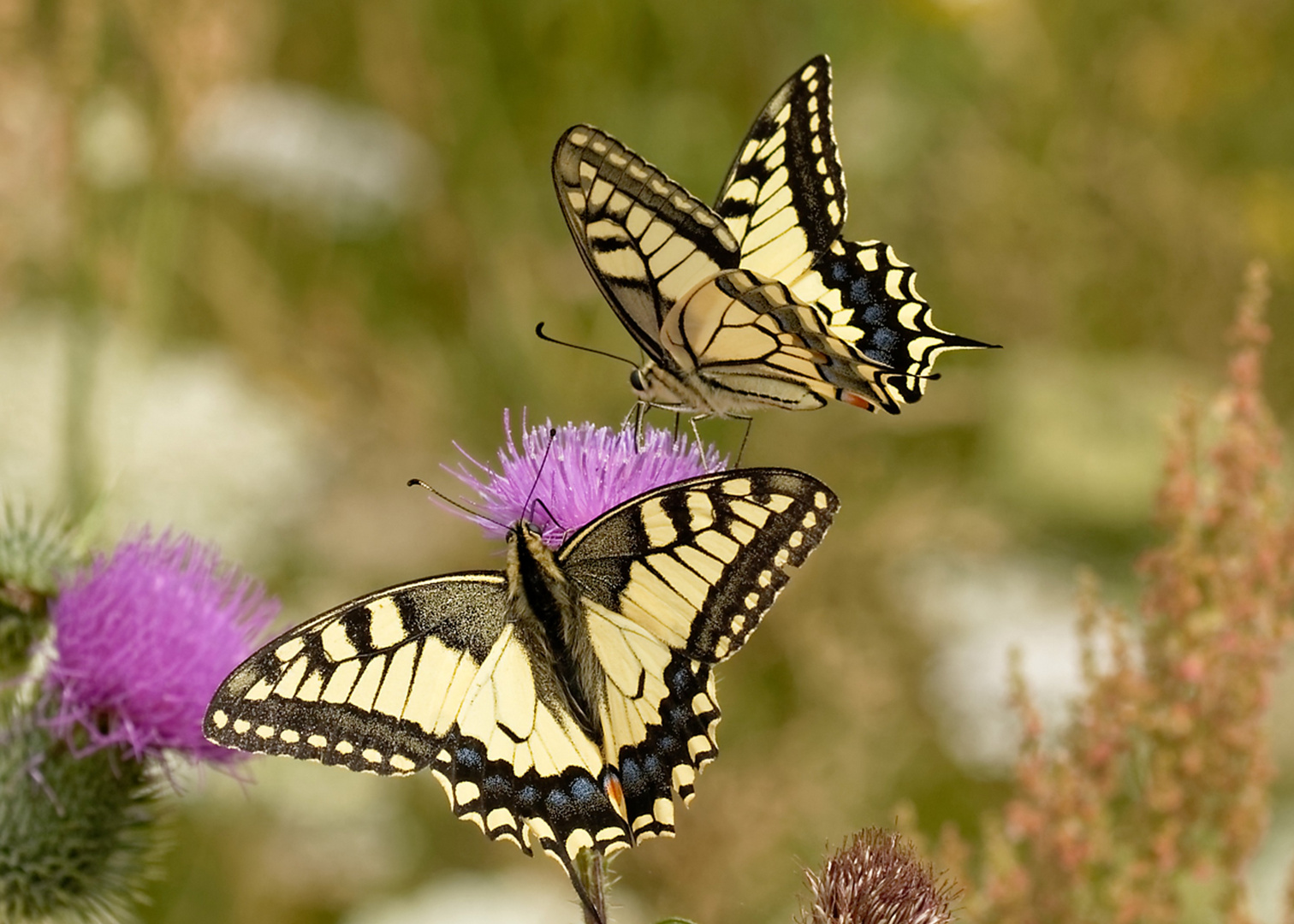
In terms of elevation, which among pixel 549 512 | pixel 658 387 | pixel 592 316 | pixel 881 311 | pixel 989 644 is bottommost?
pixel 549 512

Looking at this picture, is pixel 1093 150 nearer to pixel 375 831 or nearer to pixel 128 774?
pixel 375 831

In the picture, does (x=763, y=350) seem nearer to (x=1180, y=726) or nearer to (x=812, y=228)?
(x=812, y=228)

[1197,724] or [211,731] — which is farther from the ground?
[1197,724]

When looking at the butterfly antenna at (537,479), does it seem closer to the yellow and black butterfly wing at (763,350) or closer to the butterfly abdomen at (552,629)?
the butterfly abdomen at (552,629)

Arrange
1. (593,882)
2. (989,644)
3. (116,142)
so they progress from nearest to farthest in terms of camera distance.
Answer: (593,882) < (116,142) < (989,644)

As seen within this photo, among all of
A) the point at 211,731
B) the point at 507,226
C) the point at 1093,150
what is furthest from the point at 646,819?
the point at 1093,150

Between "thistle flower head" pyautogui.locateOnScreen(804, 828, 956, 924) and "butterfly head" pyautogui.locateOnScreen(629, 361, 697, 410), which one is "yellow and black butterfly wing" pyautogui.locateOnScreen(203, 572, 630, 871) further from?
"butterfly head" pyautogui.locateOnScreen(629, 361, 697, 410)

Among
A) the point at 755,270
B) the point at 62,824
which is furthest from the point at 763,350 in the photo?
the point at 62,824
